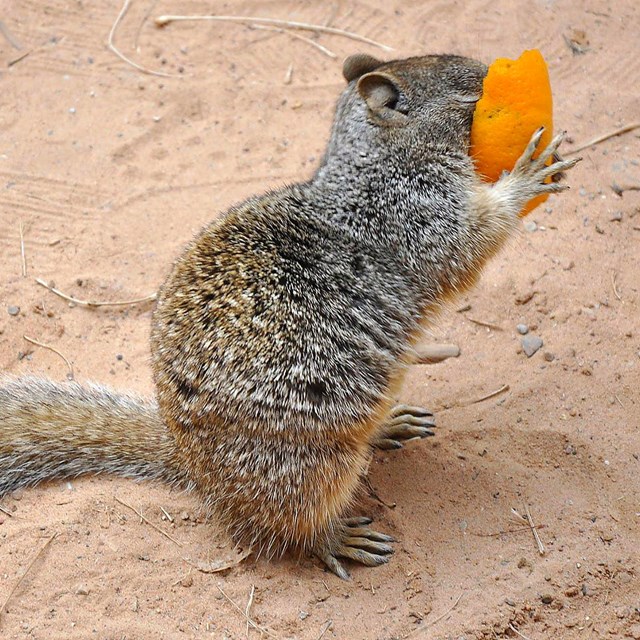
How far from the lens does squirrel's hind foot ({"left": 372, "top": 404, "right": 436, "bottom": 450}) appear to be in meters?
4.44

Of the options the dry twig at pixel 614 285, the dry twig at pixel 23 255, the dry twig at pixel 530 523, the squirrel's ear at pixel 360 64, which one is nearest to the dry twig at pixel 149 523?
the dry twig at pixel 530 523

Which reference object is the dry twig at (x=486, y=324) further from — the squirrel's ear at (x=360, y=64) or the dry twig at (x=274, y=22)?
the dry twig at (x=274, y=22)

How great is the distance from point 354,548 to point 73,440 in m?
1.40

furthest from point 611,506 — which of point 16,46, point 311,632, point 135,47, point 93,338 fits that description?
point 16,46

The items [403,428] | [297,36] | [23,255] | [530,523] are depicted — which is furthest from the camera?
[297,36]

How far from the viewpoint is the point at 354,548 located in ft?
12.7

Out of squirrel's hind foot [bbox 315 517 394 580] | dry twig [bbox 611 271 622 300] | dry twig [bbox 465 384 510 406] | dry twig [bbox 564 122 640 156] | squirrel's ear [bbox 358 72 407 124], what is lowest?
squirrel's hind foot [bbox 315 517 394 580]

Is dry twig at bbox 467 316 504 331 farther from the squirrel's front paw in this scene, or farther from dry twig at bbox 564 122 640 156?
dry twig at bbox 564 122 640 156

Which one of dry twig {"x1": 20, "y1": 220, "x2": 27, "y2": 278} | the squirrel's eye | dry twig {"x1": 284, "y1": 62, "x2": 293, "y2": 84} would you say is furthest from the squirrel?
dry twig {"x1": 284, "y1": 62, "x2": 293, "y2": 84}

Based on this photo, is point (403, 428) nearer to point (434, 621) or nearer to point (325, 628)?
point (434, 621)

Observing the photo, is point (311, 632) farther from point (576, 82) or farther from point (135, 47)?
point (135, 47)

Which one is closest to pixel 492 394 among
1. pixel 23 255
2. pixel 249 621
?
pixel 249 621

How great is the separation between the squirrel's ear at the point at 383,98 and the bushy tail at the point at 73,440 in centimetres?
177

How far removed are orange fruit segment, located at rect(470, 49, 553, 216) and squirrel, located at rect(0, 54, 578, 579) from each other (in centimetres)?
7
